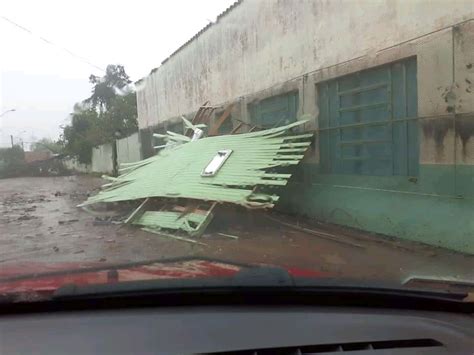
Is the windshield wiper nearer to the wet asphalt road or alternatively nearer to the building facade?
the wet asphalt road

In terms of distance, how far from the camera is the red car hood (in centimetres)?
220

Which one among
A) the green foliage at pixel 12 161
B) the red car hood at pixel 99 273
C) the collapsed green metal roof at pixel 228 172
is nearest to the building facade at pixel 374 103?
the collapsed green metal roof at pixel 228 172

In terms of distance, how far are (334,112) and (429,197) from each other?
2647mm

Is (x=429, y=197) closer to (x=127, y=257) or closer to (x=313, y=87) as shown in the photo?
(x=313, y=87)

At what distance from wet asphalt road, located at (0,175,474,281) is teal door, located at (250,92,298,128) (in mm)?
2084

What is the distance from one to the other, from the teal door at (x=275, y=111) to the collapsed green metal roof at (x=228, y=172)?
2.57ft

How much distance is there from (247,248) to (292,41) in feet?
15.8

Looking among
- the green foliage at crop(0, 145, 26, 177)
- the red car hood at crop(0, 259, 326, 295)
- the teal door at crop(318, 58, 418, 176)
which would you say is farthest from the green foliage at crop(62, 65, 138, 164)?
the red car hood at crop(0, 259, 326, 295)

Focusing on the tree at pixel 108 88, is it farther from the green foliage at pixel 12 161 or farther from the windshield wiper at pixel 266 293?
the windshield wiper at pixel 266 293

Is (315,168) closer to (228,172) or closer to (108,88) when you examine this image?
(228,172)

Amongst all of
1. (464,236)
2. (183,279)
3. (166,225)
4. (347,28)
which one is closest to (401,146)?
(464,236)

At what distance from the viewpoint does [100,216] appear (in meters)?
10.8

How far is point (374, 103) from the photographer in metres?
7.88

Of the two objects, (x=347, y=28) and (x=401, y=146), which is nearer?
(x=401, y=146)
